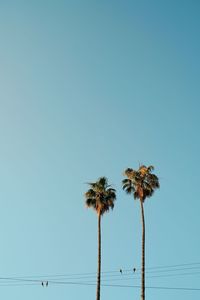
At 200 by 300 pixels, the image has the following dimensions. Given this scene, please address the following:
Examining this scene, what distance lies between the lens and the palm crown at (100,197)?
2987 inches

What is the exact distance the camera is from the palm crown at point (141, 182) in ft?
250

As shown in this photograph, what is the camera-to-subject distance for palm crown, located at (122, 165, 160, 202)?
76.1 m

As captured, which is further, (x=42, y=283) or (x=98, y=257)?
(x=42, y=283)

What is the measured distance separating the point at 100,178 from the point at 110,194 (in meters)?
2.66

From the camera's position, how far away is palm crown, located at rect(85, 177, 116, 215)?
75.9 m

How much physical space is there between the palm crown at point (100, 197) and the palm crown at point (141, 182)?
234 cm

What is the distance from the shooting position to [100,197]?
7638cm

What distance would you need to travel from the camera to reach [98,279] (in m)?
68.6

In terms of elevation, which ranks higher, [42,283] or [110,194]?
[110,194]

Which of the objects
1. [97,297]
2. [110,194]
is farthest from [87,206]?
[97,297]

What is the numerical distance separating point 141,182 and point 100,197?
588 cm

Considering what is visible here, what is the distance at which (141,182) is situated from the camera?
3022 inches

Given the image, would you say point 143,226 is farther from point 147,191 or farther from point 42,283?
point 42,283

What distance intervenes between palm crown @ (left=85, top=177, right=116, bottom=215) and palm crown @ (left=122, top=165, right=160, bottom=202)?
2.34m
